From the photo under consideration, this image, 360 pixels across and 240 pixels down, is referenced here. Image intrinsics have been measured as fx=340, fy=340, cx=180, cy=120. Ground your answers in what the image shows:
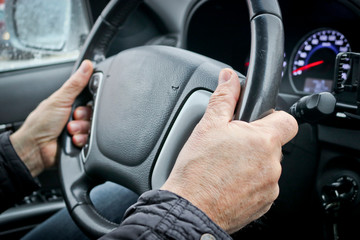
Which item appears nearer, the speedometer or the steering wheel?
the steering wheel

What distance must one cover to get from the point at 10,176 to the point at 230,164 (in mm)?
691

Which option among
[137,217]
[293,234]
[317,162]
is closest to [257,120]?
[137,217]

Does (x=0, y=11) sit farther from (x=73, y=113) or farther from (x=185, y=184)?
(x=185, y=184)

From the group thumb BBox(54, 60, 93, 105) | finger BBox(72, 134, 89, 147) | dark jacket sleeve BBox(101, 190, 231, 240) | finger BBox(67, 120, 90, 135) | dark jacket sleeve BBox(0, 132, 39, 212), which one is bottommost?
dark jacket sleeve BBox(0, 132, 39, 212)

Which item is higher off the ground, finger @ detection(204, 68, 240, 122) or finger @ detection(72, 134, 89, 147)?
finger @ detection(204, 68, 240, 122)

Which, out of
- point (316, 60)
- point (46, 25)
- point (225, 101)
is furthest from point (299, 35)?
point (46, 25)

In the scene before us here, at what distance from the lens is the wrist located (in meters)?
1.04

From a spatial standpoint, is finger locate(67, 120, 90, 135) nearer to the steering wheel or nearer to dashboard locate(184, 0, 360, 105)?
the steering wheel

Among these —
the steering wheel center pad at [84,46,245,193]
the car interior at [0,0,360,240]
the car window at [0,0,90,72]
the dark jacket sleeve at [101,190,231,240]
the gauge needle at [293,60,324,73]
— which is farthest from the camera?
the car window at [0,0,90,72]

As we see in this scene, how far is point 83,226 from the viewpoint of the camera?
76 cm

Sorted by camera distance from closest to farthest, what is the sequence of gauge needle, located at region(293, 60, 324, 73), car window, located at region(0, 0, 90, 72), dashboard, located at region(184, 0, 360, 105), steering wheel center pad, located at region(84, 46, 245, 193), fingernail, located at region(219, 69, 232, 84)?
1. fingernail, located at region(219, 69, 232, 84)
2. steering wheel center pad, located at region(84, 46, 245, 193)
3. dashboard, located at region(184, 0, 360, 105)
4. gauge needle, located at region(293, 60, 324, 73)
5. car window, located at region(0, 0, 90, 72)

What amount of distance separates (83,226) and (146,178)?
0.19 meters

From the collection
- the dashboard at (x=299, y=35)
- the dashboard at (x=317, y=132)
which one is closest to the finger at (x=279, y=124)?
the dashboard at (x=317, y=132)

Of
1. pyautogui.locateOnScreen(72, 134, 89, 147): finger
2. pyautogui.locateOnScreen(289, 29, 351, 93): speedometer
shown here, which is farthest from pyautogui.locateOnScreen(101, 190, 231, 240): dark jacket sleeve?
pyautogui.locateOnScreen(289, 29, 351, 93): speedometer
